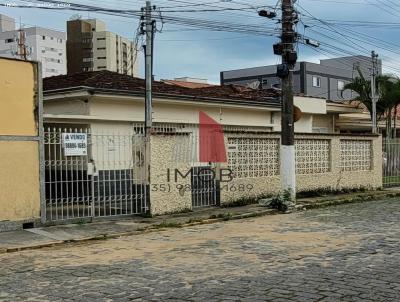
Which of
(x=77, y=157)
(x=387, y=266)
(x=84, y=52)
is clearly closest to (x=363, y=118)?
(x=84, y=52)

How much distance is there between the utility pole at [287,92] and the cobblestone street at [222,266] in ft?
11.7

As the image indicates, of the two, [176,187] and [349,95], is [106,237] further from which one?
[349,95]

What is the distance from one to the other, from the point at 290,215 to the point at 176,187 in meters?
3.04

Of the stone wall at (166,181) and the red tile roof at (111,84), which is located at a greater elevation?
the red tile roof at (111,84)

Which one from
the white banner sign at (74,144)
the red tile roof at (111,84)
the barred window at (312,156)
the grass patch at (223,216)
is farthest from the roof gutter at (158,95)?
the grass patch at (223,216)

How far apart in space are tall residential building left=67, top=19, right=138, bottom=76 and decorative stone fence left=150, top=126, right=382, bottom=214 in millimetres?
4365

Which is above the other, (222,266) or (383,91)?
(383,91)

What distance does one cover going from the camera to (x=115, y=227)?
40.2 ft

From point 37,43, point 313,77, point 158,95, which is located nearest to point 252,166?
point 158,95

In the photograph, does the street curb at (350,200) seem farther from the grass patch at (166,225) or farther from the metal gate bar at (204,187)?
the grass patch at (166,225)

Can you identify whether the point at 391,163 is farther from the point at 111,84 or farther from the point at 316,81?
the point at 316,81

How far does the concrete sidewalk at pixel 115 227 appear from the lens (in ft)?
34.5

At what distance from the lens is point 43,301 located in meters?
Result: 6.12

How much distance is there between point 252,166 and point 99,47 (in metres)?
7.31
